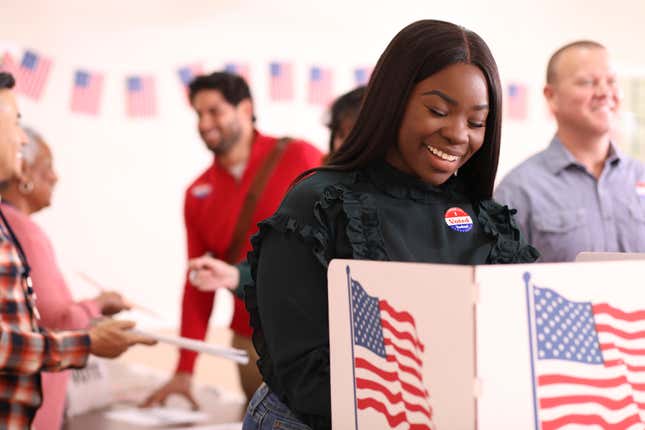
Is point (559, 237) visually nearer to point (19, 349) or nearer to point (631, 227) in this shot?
point (631, 227)

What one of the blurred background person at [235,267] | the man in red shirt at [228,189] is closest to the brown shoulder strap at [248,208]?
the man in red shirt at [228,189]

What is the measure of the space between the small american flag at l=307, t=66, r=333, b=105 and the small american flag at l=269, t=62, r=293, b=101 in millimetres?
175

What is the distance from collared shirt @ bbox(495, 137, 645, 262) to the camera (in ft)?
9.10

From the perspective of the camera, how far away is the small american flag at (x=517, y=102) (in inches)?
336

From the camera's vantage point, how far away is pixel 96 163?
7180mm

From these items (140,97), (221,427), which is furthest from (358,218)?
(140,97)

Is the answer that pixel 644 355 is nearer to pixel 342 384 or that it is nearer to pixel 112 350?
pixel 342 384

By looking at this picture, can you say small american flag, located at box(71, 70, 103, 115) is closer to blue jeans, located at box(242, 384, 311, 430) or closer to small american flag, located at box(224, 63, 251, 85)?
small american flag, located at box(224, 63, 251, 85)

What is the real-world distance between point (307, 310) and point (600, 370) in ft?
1.41

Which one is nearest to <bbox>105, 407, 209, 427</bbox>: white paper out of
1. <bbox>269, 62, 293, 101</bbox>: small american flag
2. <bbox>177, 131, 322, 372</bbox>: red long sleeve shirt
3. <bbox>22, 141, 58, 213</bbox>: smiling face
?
<bbox>177, 131, 322, 372</bbox>: red long sleeve shirt

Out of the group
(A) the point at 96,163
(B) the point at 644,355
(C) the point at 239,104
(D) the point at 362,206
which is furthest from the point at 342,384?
(A) the point at 96,163

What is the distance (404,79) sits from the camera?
146 centimetres

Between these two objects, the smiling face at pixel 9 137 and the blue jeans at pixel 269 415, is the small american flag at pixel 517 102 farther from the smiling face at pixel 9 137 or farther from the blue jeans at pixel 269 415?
the blue jeans at pixel 269 415

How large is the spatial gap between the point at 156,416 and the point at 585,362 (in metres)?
2.10
